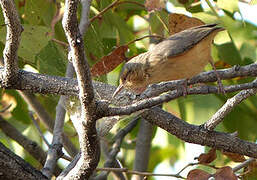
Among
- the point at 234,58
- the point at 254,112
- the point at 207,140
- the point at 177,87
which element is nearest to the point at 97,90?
the point at 177,87

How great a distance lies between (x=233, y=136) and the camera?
3061mm

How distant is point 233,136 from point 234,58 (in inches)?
59.3

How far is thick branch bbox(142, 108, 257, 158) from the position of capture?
3041mm

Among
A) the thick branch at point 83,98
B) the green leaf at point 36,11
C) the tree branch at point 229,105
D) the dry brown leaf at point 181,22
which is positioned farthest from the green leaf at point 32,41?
the tree branch at point 229,105

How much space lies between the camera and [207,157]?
3.28 metres

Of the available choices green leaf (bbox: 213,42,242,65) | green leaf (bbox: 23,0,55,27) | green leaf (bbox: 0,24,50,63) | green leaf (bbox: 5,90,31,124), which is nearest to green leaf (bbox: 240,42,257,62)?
green leaf (bbox: 213,42,242,65)

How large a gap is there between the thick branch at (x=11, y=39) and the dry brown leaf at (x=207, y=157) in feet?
4.27

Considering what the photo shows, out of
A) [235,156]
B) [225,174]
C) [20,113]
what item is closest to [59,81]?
[225,174]

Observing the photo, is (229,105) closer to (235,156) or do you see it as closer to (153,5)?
(235,156)

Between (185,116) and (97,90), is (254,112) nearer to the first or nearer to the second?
(185,116)

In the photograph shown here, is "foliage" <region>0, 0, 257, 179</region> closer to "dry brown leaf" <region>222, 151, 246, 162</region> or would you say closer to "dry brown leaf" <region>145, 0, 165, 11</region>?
"dry brown leaf" <region>145, 0, 165, 11</region>

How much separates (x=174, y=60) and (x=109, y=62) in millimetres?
444

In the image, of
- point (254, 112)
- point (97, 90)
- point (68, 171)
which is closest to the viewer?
point (68, 171)

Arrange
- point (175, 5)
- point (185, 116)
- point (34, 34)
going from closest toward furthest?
Result: 1. point (34, 34)
2. point (175, 5)
3. point (185, 116)
